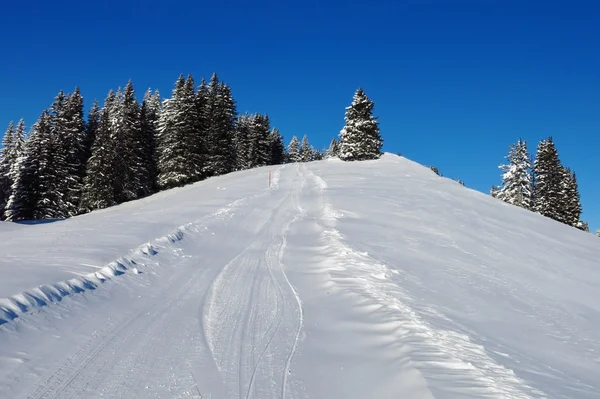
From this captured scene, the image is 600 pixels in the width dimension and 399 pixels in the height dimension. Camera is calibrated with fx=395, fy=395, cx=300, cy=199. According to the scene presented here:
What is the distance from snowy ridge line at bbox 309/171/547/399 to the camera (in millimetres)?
4465

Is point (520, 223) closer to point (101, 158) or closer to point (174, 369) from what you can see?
point (174, 369)

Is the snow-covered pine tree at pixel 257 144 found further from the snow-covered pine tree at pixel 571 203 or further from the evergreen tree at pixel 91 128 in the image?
the snow-covered pine tree at pixel 571 203

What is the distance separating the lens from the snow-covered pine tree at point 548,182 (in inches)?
1699

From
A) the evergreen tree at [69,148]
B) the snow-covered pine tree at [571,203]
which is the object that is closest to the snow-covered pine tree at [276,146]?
the evergreen tree at [69,148]

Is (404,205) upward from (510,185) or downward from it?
downward

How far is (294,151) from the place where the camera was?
88500 mm

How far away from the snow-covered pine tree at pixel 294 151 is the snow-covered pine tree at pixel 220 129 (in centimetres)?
3893

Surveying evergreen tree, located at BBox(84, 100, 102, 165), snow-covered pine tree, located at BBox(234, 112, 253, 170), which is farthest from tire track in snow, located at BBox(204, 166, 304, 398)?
snow-covered pine tree, located at BBox(234, 112, 253, 170)

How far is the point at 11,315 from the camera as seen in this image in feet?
16.3

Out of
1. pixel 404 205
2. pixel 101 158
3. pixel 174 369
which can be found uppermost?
pixel 101 158

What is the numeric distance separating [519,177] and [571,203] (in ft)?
19.7

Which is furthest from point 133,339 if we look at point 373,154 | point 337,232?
point 373,154

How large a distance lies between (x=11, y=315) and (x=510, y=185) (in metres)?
52.0

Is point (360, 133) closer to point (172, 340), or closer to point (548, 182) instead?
point (548, 182)
